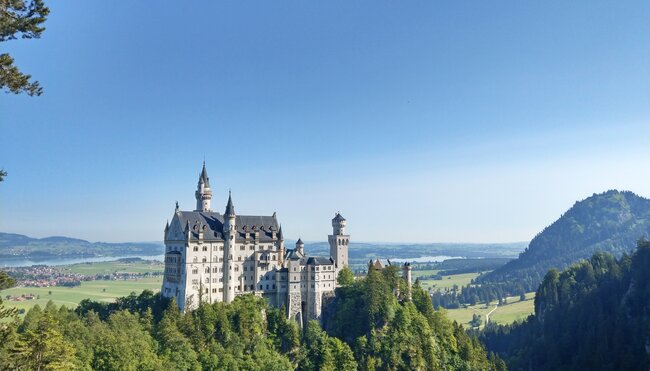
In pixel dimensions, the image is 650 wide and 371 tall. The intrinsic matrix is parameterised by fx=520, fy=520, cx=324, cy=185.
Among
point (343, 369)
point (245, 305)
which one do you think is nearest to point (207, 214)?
point (245, 305)

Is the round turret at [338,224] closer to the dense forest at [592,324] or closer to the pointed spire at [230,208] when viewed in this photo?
the pointed spire at [230,208]

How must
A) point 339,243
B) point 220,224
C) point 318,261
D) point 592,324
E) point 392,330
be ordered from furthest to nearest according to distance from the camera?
point 592,324, point 339,243, point 318,261, point 220,224, point 392,330

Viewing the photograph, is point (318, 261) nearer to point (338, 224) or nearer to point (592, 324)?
point (338, 224)

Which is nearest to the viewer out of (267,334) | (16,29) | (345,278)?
(16,29)

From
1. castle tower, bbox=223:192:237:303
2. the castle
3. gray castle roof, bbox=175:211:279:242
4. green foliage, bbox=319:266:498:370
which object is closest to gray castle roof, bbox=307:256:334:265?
the castle

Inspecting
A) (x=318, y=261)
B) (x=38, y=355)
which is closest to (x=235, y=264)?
(x=318, y=261)

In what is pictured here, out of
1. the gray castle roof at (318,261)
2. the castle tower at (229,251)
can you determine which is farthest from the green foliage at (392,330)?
the castle tower at (229,251)

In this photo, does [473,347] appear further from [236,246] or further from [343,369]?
[236,246]

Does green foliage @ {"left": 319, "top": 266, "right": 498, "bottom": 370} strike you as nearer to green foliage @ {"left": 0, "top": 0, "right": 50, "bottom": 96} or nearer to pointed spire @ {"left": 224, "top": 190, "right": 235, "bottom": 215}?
pointed spire @ {"left": 224, "top": 190, "right": 235, "bottom": 215}
